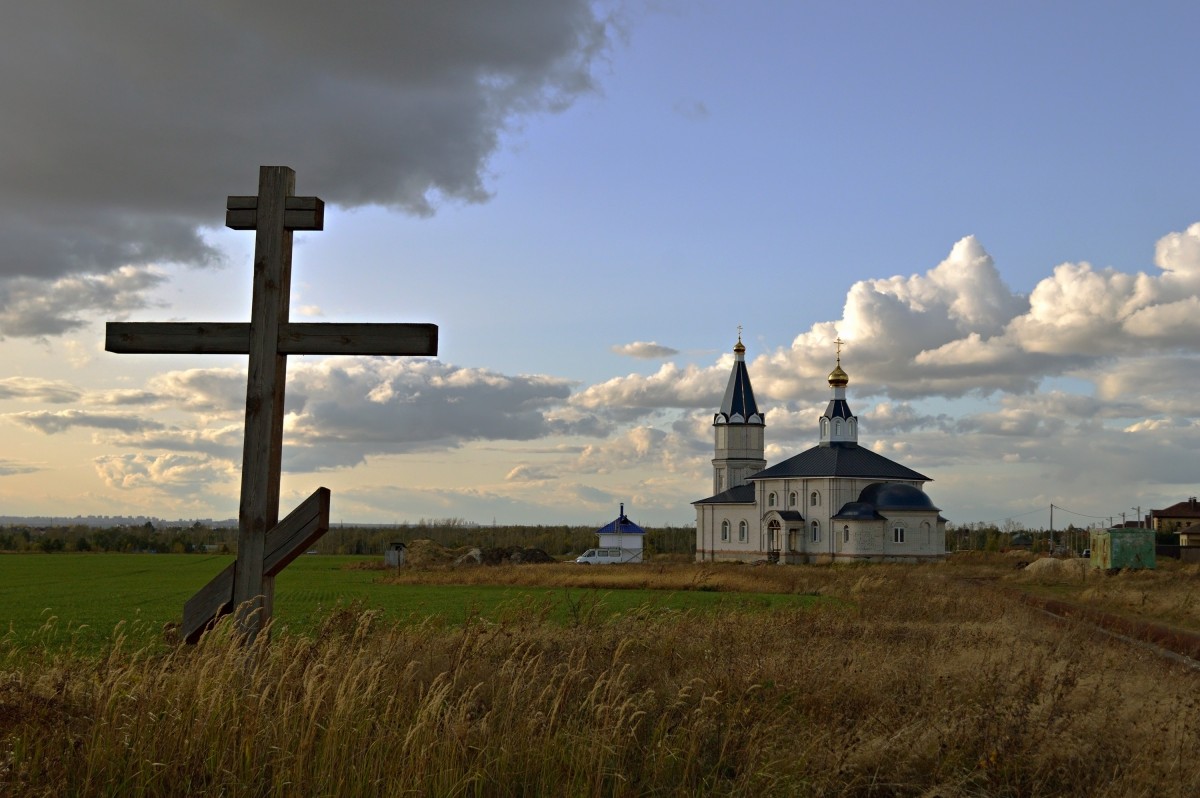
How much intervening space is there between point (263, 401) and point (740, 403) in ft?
261

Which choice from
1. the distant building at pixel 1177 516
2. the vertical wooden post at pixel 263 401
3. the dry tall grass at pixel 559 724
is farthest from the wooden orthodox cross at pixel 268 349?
the distant building at pixel 1177 516

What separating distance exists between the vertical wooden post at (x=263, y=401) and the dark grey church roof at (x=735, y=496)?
7356 centimetres

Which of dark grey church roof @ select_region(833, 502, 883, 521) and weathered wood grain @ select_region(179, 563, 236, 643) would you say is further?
dark grey church roof @ select_region(833, 502, 883, 521)

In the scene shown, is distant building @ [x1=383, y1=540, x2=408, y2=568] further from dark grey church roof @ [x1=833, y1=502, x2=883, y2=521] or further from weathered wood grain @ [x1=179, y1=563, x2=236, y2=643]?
weathered wood grain @ [x1=179, y1=563, x2=236, y2=643]

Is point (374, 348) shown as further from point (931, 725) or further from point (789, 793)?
point (931, 725)

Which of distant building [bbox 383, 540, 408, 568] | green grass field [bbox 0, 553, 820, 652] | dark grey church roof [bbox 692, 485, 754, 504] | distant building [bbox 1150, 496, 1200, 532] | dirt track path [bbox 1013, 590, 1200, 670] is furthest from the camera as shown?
distant building [bbox 1150, 496, 1200, 532]

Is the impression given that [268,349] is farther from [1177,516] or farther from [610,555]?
[1177,516]

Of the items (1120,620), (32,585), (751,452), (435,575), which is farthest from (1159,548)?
(32,585)

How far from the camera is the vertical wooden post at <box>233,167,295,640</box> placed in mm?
7152

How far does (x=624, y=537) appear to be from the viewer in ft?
258

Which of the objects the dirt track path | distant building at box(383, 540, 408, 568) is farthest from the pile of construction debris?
the dirt track path

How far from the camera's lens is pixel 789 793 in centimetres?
631

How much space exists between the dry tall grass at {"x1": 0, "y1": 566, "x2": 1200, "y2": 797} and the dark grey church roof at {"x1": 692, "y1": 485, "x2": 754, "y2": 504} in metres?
70.0

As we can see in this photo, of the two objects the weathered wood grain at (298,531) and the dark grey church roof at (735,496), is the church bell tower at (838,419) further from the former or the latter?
the weathered wood grain at (298,531)
